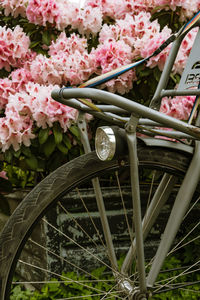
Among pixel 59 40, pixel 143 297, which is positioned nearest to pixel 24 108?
pixel 59 40

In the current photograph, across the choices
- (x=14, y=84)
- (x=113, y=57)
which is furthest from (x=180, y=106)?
(x=14, y=84)

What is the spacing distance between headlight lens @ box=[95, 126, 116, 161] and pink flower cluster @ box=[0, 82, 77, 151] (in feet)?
2.44

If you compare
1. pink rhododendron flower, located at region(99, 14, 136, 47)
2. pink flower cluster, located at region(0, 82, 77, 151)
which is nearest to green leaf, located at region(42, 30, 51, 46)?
pink rhododendron flower, located at region(99, 14, 136, 47)

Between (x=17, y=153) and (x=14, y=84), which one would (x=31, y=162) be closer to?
(x=17, y=153)

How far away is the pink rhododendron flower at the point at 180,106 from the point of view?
1.79m

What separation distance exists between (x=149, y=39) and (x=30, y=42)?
69cm

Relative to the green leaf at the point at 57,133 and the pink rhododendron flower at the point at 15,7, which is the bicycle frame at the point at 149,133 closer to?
the green leaf at the point at 57,133

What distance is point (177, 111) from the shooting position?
1818 millimetres

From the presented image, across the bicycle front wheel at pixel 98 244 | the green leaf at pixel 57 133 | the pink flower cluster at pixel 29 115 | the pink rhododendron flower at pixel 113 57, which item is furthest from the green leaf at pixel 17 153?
the pink rhododendron flower at pixel 113 57

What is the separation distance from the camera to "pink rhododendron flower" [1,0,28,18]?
2.25m

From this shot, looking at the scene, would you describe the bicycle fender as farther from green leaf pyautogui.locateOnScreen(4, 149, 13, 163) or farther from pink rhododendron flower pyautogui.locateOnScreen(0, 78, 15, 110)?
pink rhododendron flower pyautogui.locateOnScreen(0, 78, 15, 110)

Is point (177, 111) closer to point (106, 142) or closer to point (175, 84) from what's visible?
point (175, 84)

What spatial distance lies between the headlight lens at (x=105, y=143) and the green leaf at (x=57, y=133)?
0.78 meters

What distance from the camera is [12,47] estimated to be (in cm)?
212
